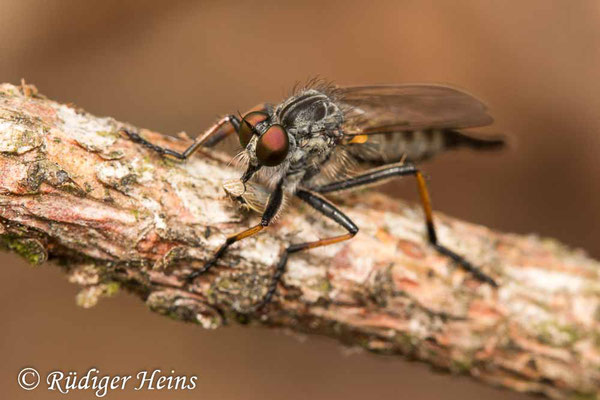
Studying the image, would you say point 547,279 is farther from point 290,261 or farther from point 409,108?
point 290,261

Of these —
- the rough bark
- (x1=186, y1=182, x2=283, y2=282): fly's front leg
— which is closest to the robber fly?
(x1=186, y1=182, x2=283, y2=282): fly's front leg

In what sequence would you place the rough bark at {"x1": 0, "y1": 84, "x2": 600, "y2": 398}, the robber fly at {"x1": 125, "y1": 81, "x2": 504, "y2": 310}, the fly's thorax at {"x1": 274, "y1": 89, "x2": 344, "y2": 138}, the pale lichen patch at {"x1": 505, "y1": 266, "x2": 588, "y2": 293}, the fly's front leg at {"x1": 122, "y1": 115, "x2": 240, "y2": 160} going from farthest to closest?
the pale lichen patch at {"x1": 505, "y1": 266, "x2": 588, "y2": 293}
the fly's thorax at {"x1": 274, "y1": 89, "x2": 344, "y2": 138}
the robber fly at {"x1": 125, "y1": 81, "x2": 504, "y2": 310}
the fly's front leg at {"x1": 122, "y1": 115, "x2": 240, "y2": 160}
the rough bark at {"x1": 0, "y1": 84, "x2": 600, "y2": 398}

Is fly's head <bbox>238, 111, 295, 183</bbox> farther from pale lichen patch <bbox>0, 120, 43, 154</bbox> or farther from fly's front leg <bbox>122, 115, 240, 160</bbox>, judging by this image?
pale lichen patch <bbox>0, 120, 43, 154</bbox>

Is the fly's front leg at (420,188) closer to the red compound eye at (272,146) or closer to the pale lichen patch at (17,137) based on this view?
the red compound eye at (272,146)

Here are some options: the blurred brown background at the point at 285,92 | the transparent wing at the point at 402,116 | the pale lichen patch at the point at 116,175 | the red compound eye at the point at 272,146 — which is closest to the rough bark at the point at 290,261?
the pale lichen patch at the point at 116,175

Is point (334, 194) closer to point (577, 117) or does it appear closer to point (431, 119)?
point (431, 119)

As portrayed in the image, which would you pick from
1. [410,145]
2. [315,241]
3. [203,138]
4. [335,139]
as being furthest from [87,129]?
[410,145]
